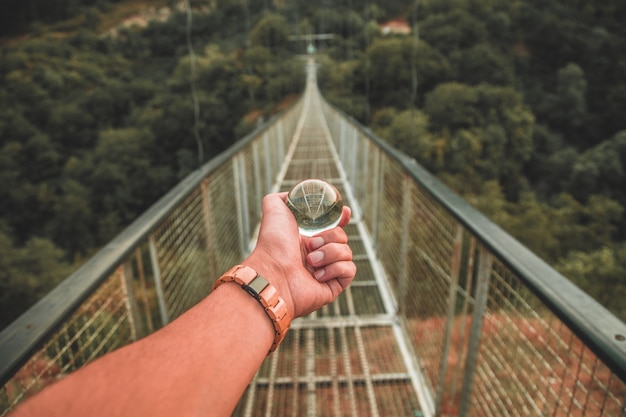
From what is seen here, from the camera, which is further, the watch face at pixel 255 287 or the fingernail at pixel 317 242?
the fingernail at pixel 317 242

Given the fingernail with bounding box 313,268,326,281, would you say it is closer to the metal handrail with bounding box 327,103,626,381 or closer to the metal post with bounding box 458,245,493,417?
the metal handrail with bounding box 327,103,626,381

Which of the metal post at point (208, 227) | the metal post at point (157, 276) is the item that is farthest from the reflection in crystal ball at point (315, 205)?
the metal post at point (208, 227)

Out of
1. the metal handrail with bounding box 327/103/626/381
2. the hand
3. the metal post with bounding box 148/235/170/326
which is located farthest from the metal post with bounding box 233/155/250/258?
the hand

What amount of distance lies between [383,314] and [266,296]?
194 cm

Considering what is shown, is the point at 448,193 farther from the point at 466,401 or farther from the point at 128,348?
the point at 128,348

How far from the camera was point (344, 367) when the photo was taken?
82.2 inches

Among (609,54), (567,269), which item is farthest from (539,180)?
(567,269)

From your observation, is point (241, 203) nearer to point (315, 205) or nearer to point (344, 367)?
point (344, 367)

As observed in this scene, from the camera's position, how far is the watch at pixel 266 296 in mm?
687

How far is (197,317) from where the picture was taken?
61 centimetres

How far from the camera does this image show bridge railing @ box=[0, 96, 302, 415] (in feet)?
2.53

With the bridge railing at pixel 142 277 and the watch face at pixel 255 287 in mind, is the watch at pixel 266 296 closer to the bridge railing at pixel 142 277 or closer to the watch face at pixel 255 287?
the watch face at pixel 255 287

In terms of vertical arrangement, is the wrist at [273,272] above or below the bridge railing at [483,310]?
above

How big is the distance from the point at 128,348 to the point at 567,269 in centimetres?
1640
